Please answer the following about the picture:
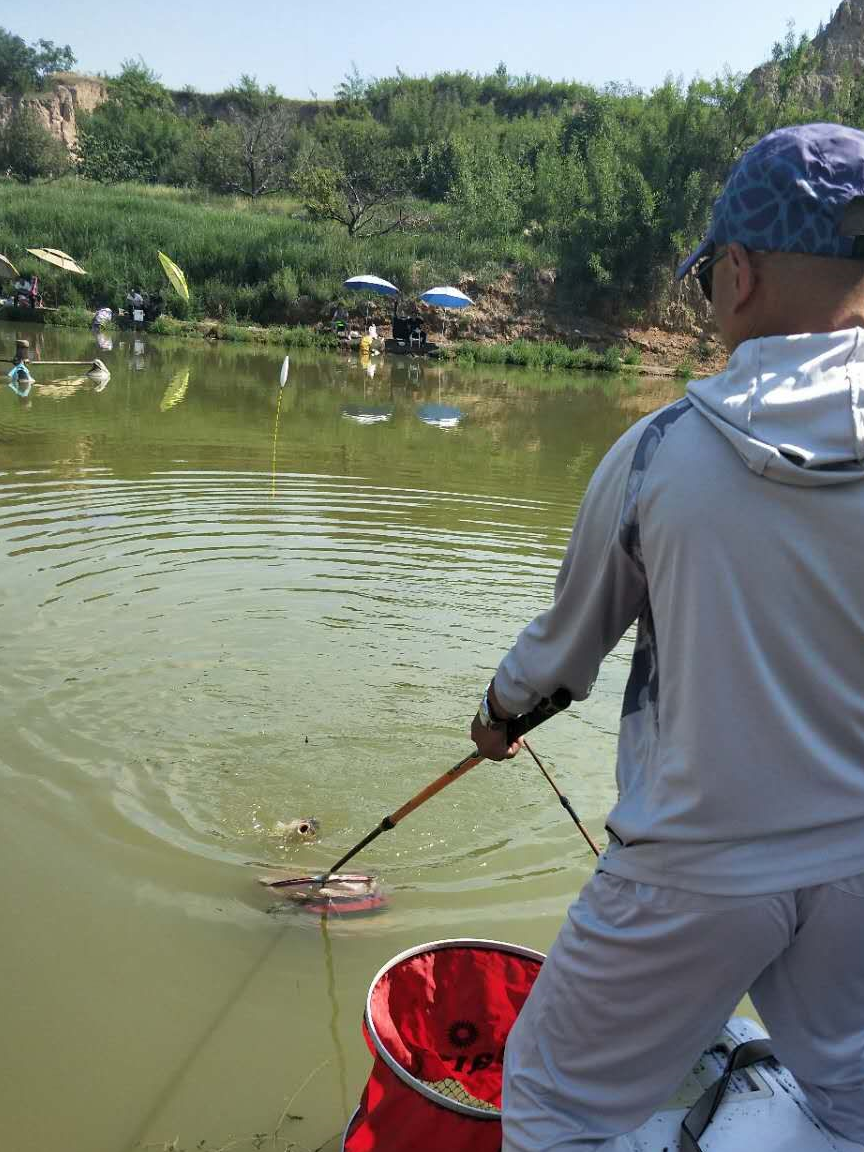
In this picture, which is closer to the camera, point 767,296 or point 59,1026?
point 767,296

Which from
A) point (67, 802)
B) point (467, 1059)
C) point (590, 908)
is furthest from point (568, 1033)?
point (67, 802)

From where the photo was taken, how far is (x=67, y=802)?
12.4 ft

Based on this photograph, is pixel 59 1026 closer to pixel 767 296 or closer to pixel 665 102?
pixel 767 296

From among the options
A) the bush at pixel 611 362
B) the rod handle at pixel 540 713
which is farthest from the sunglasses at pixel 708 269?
the bush at pixel 611 362

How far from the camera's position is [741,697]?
4.42 ft

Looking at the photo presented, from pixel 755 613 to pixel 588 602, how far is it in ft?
1.07

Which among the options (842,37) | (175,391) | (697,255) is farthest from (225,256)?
(842,37)

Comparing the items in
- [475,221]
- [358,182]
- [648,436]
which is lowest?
[648,436]

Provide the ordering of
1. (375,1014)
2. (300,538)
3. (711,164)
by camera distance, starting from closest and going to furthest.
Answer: (375,1014), (300,538), (711,164)

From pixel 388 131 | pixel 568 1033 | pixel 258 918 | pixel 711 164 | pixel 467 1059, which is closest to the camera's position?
pixel 568 1033

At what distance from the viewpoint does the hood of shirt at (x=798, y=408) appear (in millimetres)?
1276

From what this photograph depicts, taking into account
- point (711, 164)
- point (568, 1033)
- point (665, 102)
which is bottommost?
point (568, 1033)

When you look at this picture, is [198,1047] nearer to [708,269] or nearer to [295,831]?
[295,831]

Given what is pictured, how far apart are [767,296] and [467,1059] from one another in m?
1.80
